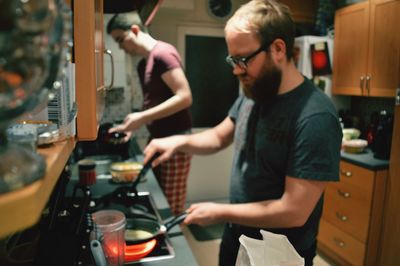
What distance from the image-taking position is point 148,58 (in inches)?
78.3

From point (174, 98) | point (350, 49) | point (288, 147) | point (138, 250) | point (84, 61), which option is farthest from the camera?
point (350, 49)

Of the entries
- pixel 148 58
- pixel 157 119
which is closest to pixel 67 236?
pixel 157 119

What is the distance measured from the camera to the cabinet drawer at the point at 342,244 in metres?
2.22

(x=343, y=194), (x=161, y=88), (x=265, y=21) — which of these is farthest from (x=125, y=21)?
(x=343, y=194)

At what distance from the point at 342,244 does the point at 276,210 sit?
5.55ft

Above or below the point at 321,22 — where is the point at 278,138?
below

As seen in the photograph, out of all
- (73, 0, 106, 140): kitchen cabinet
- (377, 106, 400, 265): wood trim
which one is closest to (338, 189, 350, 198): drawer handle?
(377, 106, 400, 265): wood trim

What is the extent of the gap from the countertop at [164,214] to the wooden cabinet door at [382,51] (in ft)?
6.22

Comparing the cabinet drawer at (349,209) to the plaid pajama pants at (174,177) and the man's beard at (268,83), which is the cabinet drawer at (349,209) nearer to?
the plaid pajama pants at (174,177)

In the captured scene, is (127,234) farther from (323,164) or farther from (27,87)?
(27,87)

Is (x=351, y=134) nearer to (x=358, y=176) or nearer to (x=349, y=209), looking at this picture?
(x=358, y=176)

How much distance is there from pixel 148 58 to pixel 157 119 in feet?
1.27

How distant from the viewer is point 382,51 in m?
2.41

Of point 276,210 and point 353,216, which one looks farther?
point 353,216
